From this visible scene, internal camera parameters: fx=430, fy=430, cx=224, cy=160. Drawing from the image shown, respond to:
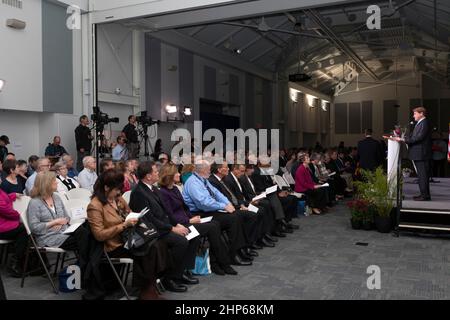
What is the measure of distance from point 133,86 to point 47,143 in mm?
3087

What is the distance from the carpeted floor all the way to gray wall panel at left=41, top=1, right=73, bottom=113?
5.97m

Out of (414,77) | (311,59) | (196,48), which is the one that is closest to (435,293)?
(196,48)

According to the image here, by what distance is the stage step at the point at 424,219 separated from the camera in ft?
20.6

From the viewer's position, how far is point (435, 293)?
13.1 feet

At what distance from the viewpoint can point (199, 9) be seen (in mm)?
9289

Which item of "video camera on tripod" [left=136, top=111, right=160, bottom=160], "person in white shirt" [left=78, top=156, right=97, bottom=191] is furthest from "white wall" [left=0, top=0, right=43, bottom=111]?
"person in white shirt" [left=78, top=156, right=97, bottom=191]

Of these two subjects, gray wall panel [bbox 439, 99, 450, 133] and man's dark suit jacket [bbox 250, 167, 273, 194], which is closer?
man's dark suit jacket [bbox 250, 167, 273, 194]

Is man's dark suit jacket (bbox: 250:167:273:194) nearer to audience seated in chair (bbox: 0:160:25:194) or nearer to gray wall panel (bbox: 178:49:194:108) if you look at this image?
audience seated in chair (bbox: 0:160:25:194)

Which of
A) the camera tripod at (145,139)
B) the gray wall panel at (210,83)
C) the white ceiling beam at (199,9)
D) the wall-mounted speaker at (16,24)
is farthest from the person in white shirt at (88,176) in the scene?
the gray wall panel at (210,83)

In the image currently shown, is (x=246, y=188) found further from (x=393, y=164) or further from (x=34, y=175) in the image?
(x=34, y=175)

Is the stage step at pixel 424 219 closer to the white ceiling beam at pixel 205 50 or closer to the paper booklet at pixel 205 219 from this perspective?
the paper booklet at pixel 205 219

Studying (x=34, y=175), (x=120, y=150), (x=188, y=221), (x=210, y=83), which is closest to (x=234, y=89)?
(x=210, y=83)

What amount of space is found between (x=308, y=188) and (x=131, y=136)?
4650 millimetres

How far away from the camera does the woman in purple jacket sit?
4.45m
